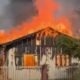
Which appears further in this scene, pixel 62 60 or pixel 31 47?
pixel 62 60

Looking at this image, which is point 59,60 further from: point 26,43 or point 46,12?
point 46,12

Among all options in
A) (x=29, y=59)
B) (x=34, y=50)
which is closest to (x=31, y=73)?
(x=29, y=59)

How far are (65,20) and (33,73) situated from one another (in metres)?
10.9

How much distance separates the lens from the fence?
19.0m

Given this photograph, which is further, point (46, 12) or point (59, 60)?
point (46, 12)

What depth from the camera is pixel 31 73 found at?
22000mm

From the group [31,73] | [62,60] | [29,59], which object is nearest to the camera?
[31,73]

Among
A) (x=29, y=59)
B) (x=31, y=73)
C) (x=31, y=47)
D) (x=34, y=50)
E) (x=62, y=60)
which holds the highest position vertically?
(x=31, y=47)

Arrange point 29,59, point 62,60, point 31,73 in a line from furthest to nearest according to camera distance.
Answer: point 62,60
point 29,59
point 31,73

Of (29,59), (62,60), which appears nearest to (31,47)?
(29,59)

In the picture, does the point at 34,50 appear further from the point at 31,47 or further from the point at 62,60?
the point at 62,60

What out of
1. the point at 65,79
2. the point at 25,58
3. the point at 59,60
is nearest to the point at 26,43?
the point at 25,58

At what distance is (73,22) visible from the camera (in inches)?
1319

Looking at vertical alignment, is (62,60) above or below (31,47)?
below
